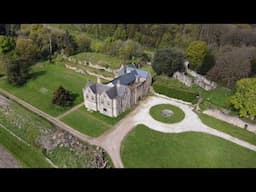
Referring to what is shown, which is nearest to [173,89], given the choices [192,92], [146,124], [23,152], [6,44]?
[192,92]

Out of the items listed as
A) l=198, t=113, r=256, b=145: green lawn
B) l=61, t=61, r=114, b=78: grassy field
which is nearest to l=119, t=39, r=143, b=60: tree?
l=61, t=61, r=114, b=78: grassy field

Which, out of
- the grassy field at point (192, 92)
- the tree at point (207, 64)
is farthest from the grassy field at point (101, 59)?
the tree at point (207, 64)

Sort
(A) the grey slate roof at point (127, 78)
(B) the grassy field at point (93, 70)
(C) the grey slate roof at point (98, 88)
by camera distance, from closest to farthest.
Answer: (C) the grey slate roof at point (98, 88) < (A) the grey slate roof at point (127, 78) < (B) the grassy field at point (93, 70)

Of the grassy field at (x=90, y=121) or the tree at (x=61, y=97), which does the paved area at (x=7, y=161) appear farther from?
the tree at (x=61, y=97)

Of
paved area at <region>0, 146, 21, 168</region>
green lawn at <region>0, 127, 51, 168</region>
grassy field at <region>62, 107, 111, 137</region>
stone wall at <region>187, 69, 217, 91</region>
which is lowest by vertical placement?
paved area at <region>0, 146, 21, 168</region>

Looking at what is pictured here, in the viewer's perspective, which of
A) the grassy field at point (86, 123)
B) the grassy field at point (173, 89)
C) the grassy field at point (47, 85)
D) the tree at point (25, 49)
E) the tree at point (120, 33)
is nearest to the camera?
the grassy field at point (86, 123)

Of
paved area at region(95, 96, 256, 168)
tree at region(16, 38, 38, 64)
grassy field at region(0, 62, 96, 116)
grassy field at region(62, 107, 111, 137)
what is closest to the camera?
paved area at region(95, 96, 256, 168)

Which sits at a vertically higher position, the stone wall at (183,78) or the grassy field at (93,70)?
the stone wall at (183,78)

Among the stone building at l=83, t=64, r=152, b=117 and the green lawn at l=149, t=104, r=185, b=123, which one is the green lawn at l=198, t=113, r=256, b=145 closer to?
the green lawn at l=149, t=104, r=185, b=123
